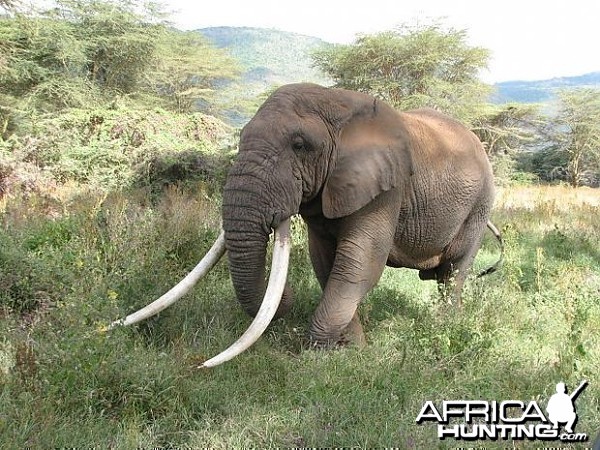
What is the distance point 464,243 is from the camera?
563 centimetres

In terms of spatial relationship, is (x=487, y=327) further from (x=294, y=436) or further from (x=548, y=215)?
(x=548, y=215)

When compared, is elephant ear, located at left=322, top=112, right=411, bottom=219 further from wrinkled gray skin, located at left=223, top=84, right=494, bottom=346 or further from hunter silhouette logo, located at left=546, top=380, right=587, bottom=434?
hunter silhouette logo, located at left=546, top=380, right=587, bottom=434

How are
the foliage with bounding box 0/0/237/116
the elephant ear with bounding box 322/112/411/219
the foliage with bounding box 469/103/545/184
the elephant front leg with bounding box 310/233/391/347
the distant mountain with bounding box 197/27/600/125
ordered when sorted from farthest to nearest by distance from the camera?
the distant mountain with bounding box 197/27/600/125, the foliage with bounding box 469/103/545/184, the foliage with bounding box 0/0/237/116, the elephant front leg with bounding box 310/233/391/347, the elephant ear with bounding box 322/112/411/219

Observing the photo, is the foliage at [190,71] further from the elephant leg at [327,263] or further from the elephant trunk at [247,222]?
the elephant trunk at [247,222]

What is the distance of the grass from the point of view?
312 centimetres

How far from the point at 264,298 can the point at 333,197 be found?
82 cm

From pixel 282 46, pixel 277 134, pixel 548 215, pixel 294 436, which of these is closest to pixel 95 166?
pixel 548 215

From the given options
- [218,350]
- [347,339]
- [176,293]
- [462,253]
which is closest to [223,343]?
[218,350]

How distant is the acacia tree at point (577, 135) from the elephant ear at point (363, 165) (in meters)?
32.6

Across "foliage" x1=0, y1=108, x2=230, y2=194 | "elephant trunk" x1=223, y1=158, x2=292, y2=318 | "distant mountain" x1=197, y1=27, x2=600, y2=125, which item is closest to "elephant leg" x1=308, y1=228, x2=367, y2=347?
"elephant trunk" x1=223, y1=158, x2=292, y2=318

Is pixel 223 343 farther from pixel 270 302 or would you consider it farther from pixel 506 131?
pixel 506 131

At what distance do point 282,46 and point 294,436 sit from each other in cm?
13847

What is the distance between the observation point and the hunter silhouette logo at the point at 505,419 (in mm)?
3168

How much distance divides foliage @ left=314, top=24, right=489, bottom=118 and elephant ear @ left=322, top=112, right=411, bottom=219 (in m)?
28.0
